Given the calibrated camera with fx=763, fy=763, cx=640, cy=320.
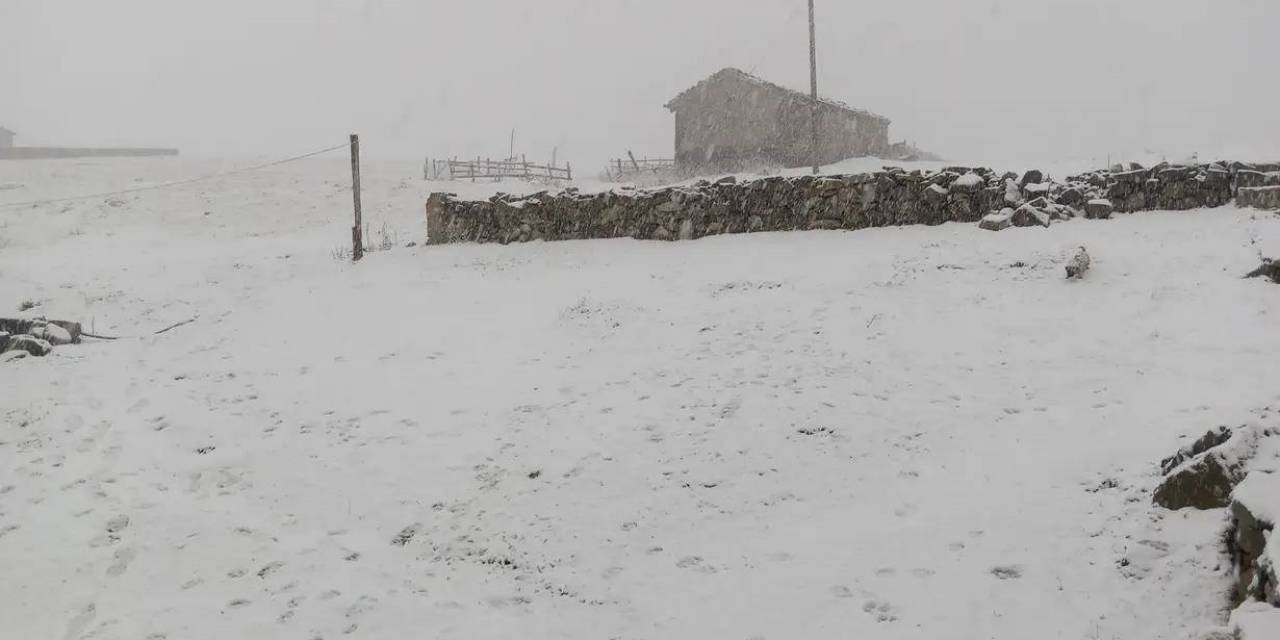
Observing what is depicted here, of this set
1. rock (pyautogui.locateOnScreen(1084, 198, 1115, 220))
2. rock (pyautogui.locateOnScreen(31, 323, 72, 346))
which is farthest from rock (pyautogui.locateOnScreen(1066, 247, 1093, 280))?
rock (pyautogui.locateOnScreen(31, 323, 72, 346))

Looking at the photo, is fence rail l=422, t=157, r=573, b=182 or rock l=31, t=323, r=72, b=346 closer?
rock l=31, t=323, r=72, b=346

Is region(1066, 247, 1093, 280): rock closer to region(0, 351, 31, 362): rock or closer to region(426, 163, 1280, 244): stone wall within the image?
region(426, 163, 1280, 244): stone wall

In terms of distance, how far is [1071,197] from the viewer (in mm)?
14656

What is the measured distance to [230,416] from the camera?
8.93 metres

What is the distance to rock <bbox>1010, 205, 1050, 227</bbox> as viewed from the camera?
46.0 feet

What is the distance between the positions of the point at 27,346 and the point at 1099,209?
1816cm

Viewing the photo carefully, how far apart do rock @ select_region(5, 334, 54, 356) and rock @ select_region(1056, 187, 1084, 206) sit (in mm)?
17631

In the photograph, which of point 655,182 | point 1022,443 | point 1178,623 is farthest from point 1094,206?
point 655,182

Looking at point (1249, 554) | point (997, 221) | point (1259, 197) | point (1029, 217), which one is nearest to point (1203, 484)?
point (1249, 554)

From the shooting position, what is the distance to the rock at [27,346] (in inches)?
452

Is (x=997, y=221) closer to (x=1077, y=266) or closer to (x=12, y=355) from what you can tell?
(x=1077, y=266)

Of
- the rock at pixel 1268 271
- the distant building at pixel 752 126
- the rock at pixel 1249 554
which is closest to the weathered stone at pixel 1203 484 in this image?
the rock at pixel 1249 554

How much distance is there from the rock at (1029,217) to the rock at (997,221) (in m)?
0.11

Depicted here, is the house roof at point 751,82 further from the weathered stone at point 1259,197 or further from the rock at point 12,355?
the rock at point 12,355
